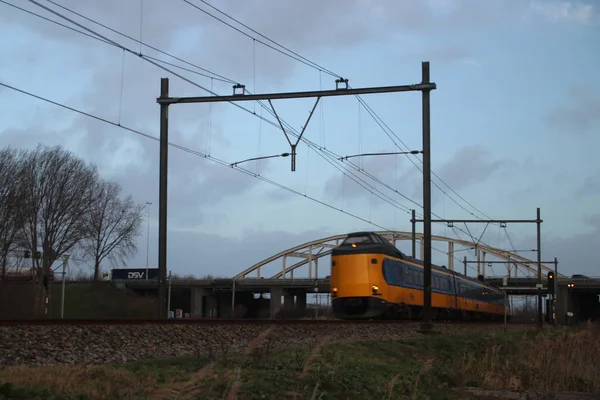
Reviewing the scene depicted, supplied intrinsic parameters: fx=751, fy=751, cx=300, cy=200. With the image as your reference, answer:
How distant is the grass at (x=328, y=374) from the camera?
778cm

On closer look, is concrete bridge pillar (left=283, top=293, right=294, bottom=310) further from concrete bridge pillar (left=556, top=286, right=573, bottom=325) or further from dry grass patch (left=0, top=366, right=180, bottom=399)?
dry grass patch (left=0, top=366, right=180, bottom=399)

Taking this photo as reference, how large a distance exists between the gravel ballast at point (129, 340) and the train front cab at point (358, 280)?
8263mm

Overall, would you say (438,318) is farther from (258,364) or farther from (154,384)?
(154,384)

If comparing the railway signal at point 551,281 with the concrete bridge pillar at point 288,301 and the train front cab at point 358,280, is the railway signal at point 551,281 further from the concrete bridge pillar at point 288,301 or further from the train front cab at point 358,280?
the concrete bridge pillar at point 288,301

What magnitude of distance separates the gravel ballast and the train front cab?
8263 mm

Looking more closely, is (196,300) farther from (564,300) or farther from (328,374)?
(328,374)

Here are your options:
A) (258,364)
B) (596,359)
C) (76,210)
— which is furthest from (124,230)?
(258,364)

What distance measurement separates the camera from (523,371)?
16.9 meters

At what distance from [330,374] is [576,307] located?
92.7 m

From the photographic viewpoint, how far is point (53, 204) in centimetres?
6362

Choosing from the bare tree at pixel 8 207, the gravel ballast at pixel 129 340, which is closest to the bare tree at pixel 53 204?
the bare tree at pixel 8 207

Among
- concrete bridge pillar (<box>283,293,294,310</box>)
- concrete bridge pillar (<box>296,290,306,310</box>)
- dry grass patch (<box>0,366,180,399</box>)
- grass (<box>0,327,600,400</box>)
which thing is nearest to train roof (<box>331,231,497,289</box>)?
grass (<box>0,327,600,400</box>)

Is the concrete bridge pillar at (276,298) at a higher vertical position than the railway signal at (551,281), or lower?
lower

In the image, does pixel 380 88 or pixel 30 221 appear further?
pixel 30 221
